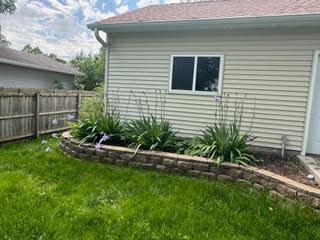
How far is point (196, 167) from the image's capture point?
16.1 feet

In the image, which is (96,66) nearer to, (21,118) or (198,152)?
(21,118)

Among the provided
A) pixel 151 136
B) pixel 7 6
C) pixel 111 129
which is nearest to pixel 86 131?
pixel 111 129

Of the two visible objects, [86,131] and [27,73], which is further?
[27,73]

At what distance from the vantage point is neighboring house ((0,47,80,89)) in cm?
1443

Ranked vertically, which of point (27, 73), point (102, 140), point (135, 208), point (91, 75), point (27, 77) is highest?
point (91, 75)

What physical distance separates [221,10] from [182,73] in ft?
6.76


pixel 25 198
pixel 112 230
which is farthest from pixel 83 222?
pixel 25 198

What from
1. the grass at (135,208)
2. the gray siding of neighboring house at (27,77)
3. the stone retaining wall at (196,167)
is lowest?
the grass at (135,208)

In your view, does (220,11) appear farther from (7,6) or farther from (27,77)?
(7,6)

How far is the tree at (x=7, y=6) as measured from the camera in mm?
16173

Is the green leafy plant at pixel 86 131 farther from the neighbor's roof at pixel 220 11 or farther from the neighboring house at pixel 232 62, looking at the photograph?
the neighbor's roof at pixel 220 11

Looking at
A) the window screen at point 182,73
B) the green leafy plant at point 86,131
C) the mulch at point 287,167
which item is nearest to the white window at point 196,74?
the window screen at point 182,73

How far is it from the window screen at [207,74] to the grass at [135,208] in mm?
2812

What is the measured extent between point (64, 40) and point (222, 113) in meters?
29.1
